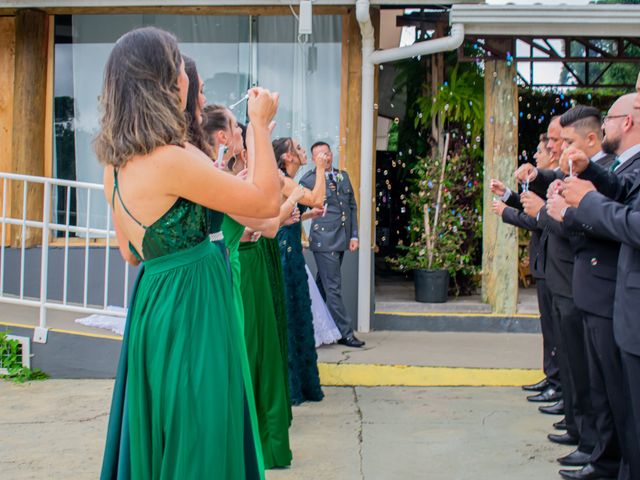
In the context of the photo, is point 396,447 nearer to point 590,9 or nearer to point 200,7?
point 590,9

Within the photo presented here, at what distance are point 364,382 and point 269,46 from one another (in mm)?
3805

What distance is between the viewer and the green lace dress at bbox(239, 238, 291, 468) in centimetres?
426

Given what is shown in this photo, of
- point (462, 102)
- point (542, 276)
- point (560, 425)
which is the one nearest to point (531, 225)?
point (542, 276)

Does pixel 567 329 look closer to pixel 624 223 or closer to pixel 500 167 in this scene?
pixel 624 223

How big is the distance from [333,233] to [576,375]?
336 centimetres

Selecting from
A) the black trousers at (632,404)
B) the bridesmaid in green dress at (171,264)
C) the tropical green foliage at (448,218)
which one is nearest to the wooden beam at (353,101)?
the tropical green foliage at (448,218)

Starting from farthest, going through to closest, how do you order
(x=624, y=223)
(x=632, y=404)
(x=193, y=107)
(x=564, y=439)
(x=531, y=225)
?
(x=531, y=225) → (x=564, y=439) → (x=632, y=404) → (x=624, y=223) → (x=193, y=107)

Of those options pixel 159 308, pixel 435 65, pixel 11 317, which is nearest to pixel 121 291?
pixel 11 317

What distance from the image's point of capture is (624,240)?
3201mm

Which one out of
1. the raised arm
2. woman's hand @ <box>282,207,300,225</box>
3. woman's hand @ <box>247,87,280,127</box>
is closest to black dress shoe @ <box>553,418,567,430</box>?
woman's hand @ <box>282,207,300,225</box>

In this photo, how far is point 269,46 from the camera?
8281mm

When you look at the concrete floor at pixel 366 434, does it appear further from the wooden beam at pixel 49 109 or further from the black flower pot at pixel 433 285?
the wooden beam at pixel 49 109

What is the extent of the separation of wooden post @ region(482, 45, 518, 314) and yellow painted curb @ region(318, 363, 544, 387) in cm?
173

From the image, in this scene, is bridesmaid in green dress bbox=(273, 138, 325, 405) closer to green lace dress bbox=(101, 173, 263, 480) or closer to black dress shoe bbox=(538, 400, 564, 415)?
black dress shoe bbox=(538, 400, 564, 415)
